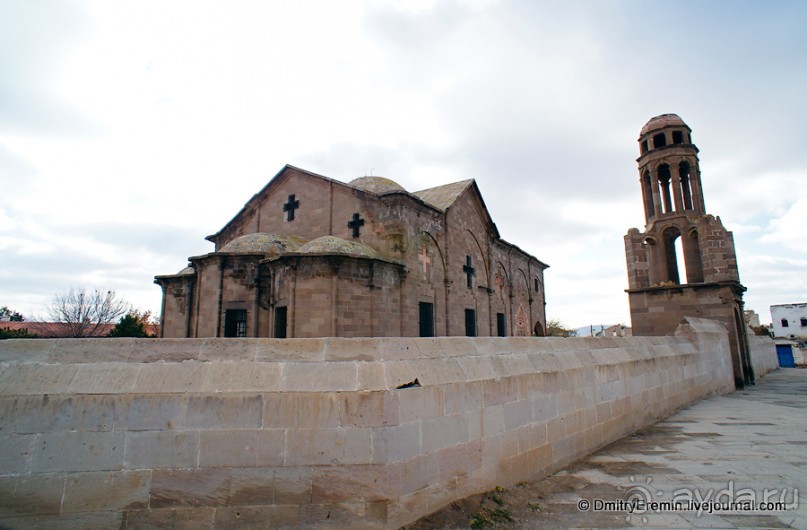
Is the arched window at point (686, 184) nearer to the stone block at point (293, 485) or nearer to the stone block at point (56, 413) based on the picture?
the stone block at point (293, 485)

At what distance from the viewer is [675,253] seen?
18.6 m

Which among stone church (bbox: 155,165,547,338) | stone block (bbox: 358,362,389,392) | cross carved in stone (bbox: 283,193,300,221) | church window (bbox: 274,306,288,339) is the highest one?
cross carved in stone (bbox: 283,193,300,221)

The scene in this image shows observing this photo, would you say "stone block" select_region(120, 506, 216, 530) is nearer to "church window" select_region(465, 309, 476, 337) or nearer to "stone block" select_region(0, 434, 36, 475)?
"stone block" select_region(0, 434, 36, 475)

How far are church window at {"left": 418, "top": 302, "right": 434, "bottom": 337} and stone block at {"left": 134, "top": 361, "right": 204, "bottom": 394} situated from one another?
13737 mm

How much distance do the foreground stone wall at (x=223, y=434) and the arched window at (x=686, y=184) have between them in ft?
63.8

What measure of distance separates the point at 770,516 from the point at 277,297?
Result: 1370 cm

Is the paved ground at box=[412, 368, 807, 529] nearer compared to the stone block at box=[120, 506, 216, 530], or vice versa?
the stone block at box=[120, 506, 216, 530]

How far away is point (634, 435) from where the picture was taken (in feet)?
24.6

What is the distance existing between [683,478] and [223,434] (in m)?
5.58

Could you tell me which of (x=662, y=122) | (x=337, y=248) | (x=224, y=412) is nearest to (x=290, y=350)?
(x=224, y=412)

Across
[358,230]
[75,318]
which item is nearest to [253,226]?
[358,230]

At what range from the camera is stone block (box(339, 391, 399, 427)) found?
3.79 m

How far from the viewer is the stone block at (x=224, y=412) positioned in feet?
12.1

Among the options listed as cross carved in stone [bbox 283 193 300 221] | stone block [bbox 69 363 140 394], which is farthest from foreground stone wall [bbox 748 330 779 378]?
stone block [bbox 69 363 140 394]
